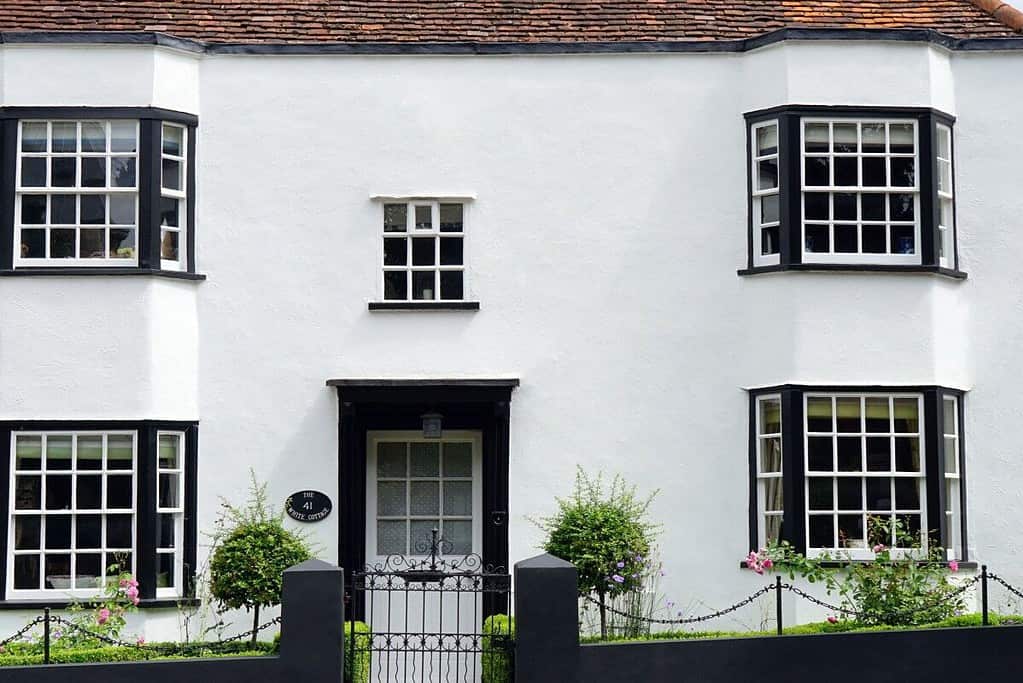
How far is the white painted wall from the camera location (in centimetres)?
1888

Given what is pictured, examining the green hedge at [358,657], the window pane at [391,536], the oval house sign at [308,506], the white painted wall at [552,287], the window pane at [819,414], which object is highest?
the white painted wall at [552,287]

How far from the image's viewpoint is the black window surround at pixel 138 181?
18.7 m

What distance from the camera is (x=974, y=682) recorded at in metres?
16.5

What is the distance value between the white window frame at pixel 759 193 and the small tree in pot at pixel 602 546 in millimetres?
3033

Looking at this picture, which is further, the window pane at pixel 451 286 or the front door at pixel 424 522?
the window pane at pixel 451 286

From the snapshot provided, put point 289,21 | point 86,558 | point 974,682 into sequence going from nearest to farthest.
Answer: point 974,682 → point 86,558 → point 289,21

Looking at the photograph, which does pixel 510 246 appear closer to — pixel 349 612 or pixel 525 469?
pixel 525 469

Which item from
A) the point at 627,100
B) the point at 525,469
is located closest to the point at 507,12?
the point at 627,100

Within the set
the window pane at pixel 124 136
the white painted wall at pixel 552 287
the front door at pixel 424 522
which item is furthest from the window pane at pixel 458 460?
the window pane at pixel 124 136

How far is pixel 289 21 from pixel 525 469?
225 inches

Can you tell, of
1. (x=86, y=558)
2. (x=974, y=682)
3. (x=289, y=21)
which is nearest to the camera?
(x=974, y=682)

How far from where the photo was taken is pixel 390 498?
19.5 metres

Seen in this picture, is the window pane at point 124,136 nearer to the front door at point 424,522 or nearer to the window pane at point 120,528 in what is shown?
the window pane at point 120,528

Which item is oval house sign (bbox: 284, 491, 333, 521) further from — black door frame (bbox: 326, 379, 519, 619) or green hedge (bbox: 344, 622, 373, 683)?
green hedge (bbox: 344, 622, 373, 683)
